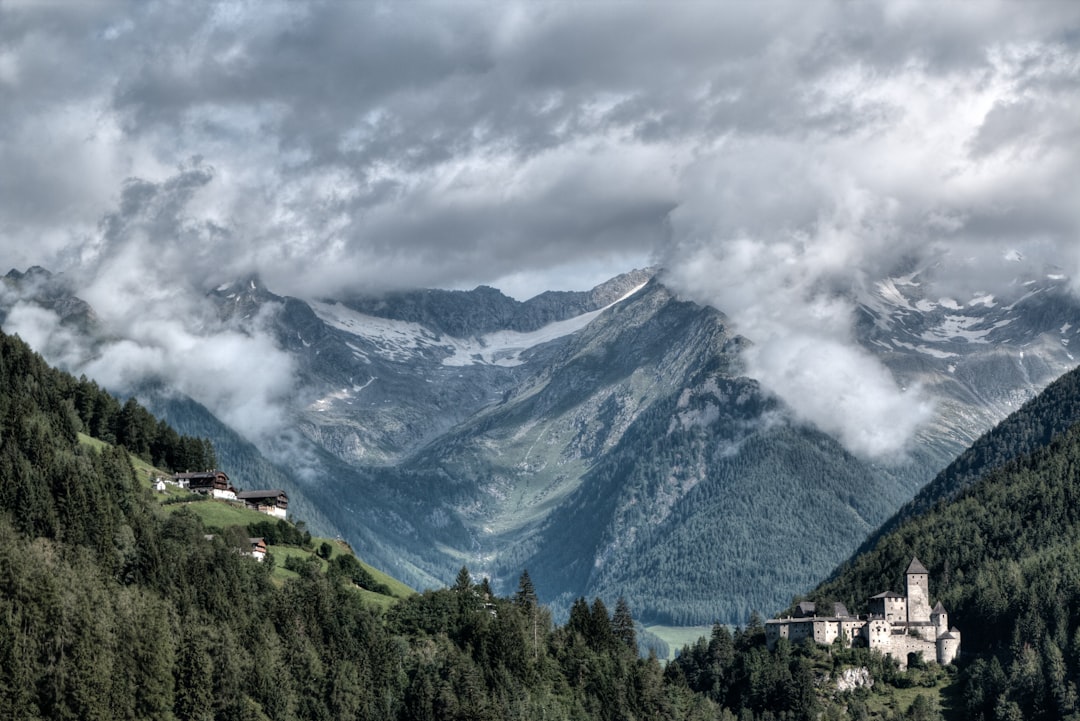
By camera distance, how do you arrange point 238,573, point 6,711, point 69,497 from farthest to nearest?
1. point 238,573
2. point 69,497
3. point 6,711

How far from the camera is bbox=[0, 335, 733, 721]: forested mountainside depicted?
150375 mm

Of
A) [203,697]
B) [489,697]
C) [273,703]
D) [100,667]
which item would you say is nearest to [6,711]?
[100,667]

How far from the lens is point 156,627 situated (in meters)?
162

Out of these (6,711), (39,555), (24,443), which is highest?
(24,443)

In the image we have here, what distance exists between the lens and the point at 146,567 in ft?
567

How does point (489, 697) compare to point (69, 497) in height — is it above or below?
below

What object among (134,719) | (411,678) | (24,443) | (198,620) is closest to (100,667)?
(134,719)

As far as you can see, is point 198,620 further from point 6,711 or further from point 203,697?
point 6,711

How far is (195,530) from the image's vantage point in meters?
189

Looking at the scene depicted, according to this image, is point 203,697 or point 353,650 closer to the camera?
point 203,697

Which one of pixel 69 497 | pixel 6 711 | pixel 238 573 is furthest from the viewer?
pixel 238 573

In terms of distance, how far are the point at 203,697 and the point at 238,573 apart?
80.0 feet

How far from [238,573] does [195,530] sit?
7.51 m

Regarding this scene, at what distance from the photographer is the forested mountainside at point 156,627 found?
150375mm
